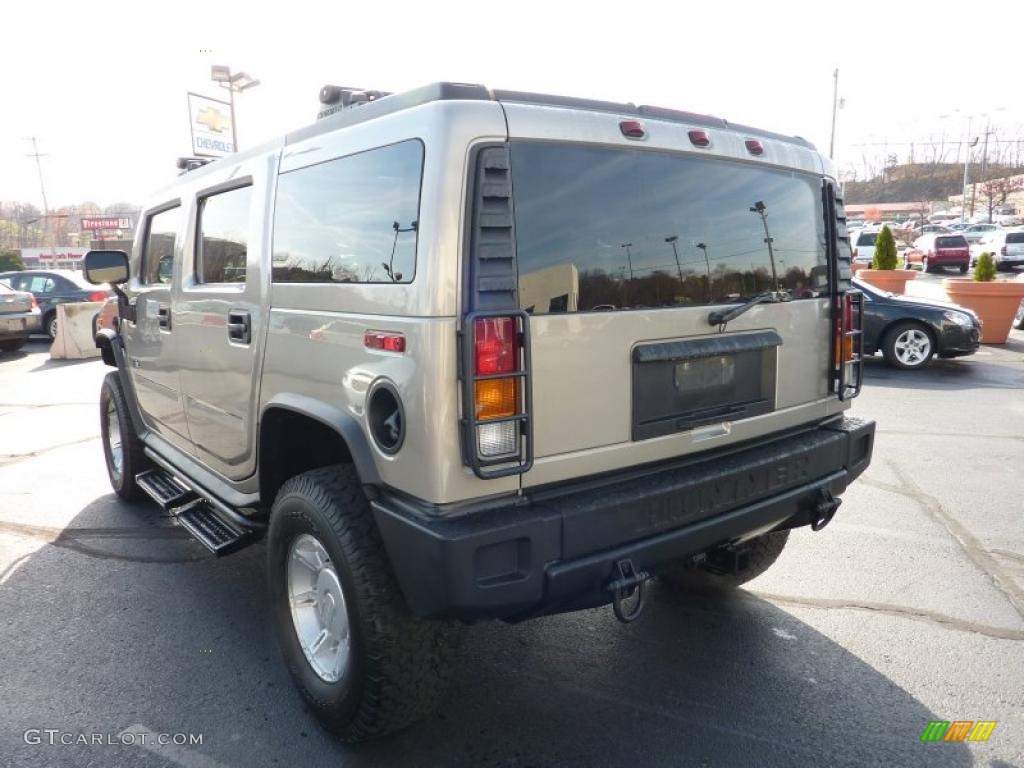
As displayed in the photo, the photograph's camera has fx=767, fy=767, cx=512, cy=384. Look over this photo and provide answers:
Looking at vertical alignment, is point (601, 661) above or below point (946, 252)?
below

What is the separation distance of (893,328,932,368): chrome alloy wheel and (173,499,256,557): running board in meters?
9.82

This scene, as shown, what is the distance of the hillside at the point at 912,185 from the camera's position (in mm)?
83375

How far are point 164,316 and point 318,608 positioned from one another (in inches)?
82.3

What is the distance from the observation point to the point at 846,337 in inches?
133

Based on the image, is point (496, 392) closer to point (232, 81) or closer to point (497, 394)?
point (497, 394)

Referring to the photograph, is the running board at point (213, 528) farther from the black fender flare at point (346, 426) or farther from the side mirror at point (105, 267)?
the side mirror at point (105, 267)

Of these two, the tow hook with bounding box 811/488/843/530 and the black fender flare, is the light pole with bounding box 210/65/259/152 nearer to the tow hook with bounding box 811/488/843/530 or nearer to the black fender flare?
the black fender flare

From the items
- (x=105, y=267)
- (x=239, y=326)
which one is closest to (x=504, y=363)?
(x=239, y=326)

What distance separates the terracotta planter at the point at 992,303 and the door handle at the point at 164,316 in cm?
1291

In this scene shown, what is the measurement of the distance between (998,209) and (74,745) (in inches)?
3120

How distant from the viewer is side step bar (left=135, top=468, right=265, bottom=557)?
134 inches

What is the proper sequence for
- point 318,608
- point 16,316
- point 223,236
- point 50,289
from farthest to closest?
point 50,289 → point 16,316 → point 223,236 → point 318,608

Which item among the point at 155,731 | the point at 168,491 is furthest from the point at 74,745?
the point at 168,491

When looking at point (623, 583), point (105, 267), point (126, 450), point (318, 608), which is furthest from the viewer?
point (126, 450)
